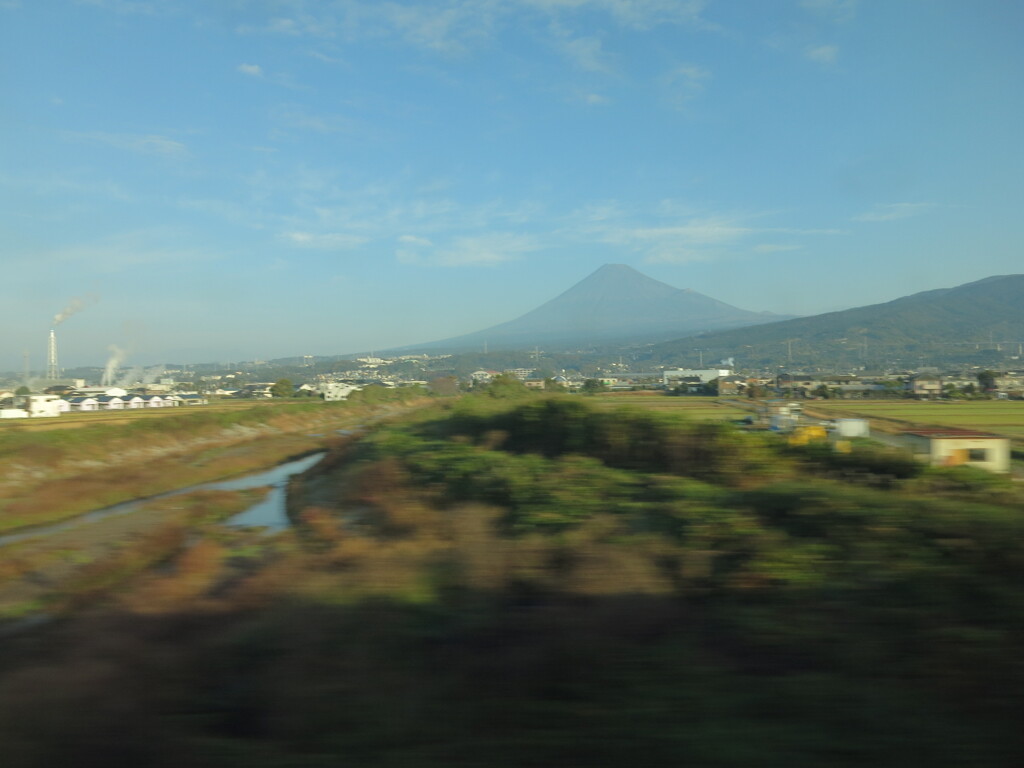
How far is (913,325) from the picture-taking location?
144 feet

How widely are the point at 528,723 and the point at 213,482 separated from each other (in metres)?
23.0

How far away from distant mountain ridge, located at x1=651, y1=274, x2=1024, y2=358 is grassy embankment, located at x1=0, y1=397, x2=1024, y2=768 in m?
31.0

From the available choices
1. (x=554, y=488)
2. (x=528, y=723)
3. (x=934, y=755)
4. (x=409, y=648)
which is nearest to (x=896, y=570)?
(x=934, y=755)

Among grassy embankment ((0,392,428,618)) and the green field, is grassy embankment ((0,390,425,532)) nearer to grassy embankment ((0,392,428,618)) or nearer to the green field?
grassy embankment ((0,392,428,618))

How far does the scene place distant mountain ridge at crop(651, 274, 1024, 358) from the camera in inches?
1470

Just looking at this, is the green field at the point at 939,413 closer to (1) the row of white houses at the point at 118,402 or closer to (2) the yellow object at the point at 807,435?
(2) the yellow object at the point at 807,435

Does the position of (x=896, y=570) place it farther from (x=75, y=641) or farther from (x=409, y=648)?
(x=75, y=641)

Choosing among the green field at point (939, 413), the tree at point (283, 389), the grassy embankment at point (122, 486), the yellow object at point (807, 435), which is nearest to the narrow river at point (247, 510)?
the grassy embankment at point (122, 486)

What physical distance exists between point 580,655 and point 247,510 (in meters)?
15.4

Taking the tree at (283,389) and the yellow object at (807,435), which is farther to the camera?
the tree at (283,389)

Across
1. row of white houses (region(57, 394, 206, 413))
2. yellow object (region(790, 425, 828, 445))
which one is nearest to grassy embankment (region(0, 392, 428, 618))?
yellow object (region(790, 425, 828, 445))

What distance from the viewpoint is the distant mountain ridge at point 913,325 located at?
37.3 m

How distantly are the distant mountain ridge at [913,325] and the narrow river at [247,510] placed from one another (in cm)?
2778

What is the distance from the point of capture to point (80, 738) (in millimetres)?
2688
